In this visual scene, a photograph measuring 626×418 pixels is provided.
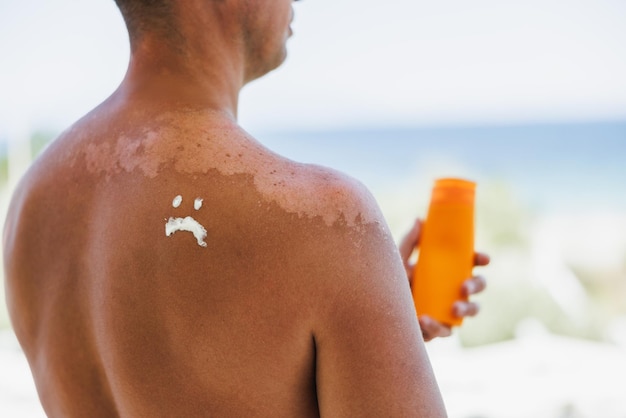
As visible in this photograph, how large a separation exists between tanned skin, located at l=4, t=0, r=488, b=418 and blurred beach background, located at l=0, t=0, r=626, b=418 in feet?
14.0

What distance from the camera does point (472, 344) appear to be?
5.64 meters

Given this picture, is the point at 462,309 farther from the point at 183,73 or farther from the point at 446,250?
the point at 183,73

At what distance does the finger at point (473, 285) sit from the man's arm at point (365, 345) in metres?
0.37

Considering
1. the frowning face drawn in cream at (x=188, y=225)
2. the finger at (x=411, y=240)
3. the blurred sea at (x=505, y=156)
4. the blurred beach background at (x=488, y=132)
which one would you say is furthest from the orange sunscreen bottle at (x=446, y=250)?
the blurred sea at (x=505, y=156)

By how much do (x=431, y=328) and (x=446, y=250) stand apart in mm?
114

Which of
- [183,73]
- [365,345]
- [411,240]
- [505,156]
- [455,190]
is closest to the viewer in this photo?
[365,345]

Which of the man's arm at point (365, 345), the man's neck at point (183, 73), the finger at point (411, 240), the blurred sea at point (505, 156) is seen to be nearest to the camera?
the man's arm at point (365, 345)

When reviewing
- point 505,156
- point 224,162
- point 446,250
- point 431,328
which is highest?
point 505,156

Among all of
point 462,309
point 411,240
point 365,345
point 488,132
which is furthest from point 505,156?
point 365,345

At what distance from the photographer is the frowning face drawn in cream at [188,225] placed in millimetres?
643

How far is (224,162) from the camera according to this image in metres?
0.67

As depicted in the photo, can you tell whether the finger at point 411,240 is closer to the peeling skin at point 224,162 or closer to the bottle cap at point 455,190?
the bottle cap at point 455,190

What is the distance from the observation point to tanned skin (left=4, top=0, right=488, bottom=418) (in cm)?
62

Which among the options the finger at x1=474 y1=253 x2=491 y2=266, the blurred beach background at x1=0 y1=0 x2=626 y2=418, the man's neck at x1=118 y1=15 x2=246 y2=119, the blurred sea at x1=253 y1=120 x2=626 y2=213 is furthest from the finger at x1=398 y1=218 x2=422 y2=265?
the blurred sea at x1=253 y1=120 x2=626 y2=213
